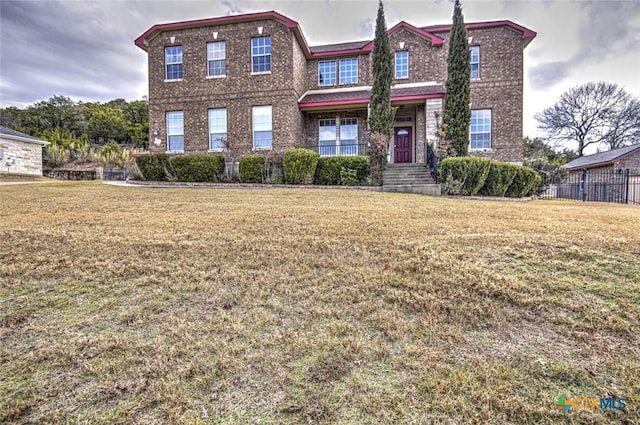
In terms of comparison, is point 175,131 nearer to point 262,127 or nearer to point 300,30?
point 262,127

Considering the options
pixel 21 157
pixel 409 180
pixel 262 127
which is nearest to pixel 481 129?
pixel 409 180

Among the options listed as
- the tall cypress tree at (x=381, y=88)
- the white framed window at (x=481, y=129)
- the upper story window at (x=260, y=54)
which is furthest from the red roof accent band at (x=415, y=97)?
the upper story window at (x=260, y=54)

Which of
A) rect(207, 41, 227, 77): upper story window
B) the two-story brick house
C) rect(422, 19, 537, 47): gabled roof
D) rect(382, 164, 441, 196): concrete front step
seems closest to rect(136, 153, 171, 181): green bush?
the two-story brick house

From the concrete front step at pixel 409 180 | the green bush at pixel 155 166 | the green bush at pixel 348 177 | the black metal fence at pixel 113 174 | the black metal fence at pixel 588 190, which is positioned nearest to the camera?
the concrete front step at pixel 409 180

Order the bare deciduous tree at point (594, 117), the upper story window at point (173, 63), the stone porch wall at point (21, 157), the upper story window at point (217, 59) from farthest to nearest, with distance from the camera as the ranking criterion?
the bare deciduous tree at point (594, 117)
the stone porch wall at point (21, 157)
the upper story window at point (173, 63)
the upper story window at point (217, 59)

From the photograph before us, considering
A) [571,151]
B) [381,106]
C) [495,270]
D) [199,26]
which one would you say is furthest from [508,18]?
[571,151]

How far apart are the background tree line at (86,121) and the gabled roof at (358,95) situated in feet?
80.5

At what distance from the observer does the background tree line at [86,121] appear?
34.6m

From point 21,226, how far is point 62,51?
76.8 feet

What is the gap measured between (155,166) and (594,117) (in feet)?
141

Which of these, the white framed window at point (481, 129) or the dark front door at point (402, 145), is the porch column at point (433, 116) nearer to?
the dark front door at point (402, 145)

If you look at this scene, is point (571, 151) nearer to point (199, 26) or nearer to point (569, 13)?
point (569, 13)

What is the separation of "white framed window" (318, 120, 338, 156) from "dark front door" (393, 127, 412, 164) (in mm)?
3311

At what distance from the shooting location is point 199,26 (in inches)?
625
